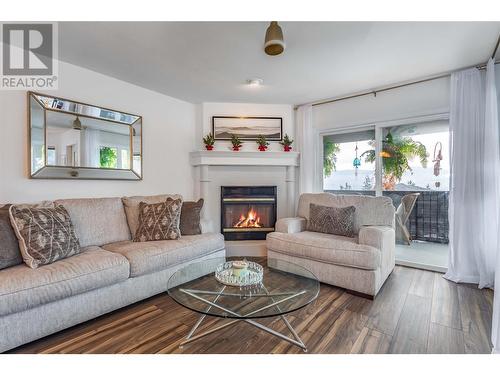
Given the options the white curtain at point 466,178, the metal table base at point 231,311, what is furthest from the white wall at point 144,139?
the white curtain at point 466,178

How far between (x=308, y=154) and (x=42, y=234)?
3306mm

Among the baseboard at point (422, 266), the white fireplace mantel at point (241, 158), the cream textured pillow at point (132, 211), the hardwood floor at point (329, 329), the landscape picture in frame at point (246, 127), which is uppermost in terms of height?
the landscape picture in frame at point (246, 127)

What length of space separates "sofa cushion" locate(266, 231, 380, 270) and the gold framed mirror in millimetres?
2041

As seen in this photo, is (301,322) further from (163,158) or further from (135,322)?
(163,158)

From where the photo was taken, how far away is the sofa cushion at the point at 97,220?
7.50 ft

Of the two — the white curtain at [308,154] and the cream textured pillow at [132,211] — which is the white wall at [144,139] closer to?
the cream textured pillow at [132,211]

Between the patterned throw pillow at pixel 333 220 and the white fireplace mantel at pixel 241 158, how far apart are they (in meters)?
1.04
